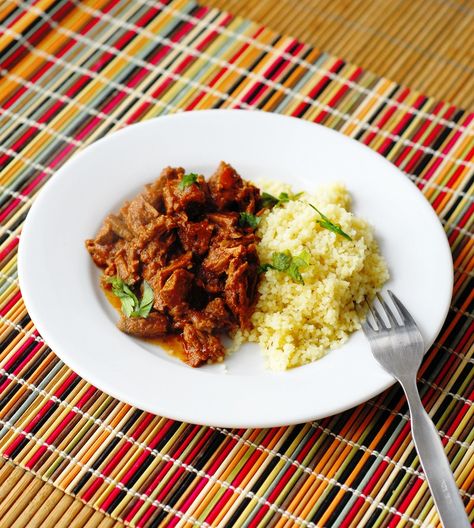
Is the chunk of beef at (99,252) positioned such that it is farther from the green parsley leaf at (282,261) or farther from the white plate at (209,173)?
the green parsley leaf at (282,261)

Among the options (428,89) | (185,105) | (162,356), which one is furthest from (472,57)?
(162,356)

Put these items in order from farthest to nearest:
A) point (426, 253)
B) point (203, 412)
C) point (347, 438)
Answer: point (426, 253), point (347, 438), point (203, 412)

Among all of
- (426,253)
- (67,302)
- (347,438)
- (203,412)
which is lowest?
(347,438)

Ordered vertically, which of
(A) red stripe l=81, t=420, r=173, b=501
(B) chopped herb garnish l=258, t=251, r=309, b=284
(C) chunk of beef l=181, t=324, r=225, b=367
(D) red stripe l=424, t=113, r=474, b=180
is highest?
(B) chopped herb garnish l=258, t=251, r=309, b=284

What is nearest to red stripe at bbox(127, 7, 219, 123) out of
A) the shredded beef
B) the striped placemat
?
the striped placemat

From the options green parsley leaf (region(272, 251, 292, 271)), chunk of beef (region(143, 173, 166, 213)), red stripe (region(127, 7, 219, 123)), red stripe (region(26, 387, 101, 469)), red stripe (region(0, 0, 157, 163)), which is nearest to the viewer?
red stripe (region(26, 387, 101, 469))

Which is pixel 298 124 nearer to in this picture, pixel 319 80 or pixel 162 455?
pixel 319 80

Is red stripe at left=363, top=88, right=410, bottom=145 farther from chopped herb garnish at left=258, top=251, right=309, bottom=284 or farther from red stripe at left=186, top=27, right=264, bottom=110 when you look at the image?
chopped herb garnish at left=258, top=251, right=309, bottom=284
